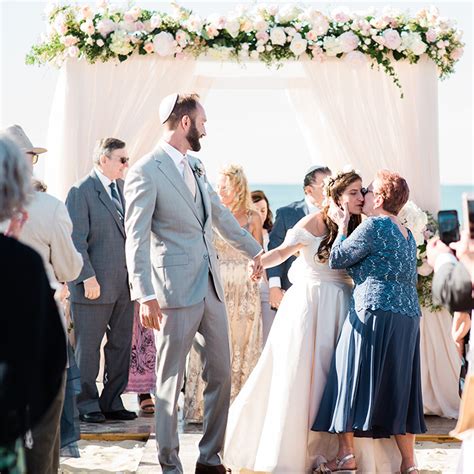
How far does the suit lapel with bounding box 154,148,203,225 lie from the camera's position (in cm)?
552

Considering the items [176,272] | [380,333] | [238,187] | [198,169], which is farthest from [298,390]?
[238,187]

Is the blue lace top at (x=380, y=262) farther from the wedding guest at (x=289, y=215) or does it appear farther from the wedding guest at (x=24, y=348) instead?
the wedding guest at (x=24, y=348)

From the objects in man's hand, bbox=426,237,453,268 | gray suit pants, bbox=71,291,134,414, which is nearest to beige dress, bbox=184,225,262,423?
gray suit pants, bbox=71,291,134,414

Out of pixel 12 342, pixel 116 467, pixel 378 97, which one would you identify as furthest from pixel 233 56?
pixel 12 342

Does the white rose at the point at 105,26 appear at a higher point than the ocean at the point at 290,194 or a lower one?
lower

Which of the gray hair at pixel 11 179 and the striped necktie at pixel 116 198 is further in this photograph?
the striped necktie at pixel 116 198

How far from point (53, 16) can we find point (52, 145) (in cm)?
89

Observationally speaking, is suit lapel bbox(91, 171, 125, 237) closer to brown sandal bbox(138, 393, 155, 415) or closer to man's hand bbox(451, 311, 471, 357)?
brown sandal bbox(138, 393, 155, 415)

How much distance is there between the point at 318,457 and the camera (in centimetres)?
579

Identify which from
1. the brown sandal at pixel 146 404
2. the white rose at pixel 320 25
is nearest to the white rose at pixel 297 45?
the white rose at pixel 320 25

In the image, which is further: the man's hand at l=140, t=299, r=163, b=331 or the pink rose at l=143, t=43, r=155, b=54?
the pink rose at l=143, t=43, r=155, b=54

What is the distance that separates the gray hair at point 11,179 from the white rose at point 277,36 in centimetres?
472

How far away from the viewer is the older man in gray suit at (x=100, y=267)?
24.0 ft

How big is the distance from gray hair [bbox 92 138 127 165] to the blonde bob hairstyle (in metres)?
0.70
